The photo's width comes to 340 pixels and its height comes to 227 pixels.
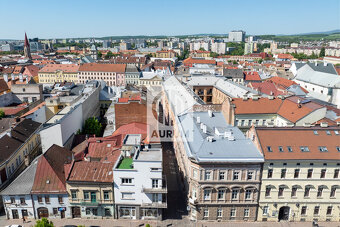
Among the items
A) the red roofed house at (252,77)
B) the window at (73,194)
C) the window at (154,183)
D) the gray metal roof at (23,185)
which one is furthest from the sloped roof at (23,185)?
the red roofed house at (252,77)

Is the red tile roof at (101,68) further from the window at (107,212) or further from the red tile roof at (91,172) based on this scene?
the window at (107,212)

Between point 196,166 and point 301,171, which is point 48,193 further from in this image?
point 301,171

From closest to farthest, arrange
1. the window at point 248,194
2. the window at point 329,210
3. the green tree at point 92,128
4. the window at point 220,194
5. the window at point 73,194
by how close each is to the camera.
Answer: the window at point 220,194 < the window at point 248,194 < the window at point 73,194 < the window at point 329,210 < the green tree at point 92,128

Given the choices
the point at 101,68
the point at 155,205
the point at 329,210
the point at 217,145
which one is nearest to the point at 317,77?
the point at 329,210

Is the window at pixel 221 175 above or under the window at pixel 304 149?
under

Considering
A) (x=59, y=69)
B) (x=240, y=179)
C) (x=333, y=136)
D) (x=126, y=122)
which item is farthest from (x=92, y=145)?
(x=59, y=69)

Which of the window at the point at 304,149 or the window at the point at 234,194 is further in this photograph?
the window at the point at 304,149

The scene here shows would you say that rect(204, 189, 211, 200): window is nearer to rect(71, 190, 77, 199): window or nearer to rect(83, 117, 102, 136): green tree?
rect(71, 190, 77, 199): window
